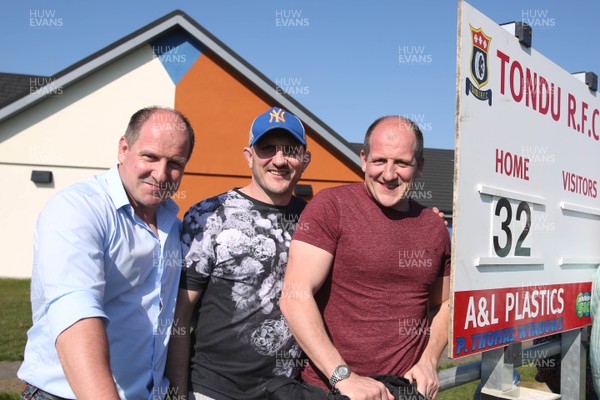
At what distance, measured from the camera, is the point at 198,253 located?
260 cm

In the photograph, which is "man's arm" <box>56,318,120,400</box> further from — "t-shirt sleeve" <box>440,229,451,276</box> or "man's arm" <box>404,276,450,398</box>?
"t-shirt sleeve" <box>440,229,451,276</box>

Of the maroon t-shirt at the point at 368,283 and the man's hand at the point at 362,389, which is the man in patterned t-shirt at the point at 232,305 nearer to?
the maroon t-shirt at the point at 368,283

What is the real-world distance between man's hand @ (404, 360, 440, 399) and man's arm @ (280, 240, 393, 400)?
0.70 feet

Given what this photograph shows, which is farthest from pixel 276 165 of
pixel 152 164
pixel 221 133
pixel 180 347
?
pixel 221 133

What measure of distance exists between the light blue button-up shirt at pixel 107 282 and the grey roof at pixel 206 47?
10612mm

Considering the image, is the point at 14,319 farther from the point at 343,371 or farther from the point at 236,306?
the point at 343,371

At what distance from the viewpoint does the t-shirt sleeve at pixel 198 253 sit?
259 cm

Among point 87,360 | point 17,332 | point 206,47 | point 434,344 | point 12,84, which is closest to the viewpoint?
point 87,360

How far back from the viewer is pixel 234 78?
42.9ft

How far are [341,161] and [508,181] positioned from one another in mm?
10641

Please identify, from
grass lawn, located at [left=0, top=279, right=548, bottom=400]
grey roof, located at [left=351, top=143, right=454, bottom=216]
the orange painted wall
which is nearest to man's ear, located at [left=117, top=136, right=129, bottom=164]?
grass lawn, located at [left=0, top=279, right=548, bottom=400]

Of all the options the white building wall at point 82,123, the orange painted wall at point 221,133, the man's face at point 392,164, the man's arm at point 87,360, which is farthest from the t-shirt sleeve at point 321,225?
the white building wall at point 82,123

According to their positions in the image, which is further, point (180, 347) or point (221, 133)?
point (221, 133)

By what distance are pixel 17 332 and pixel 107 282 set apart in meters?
6.65
